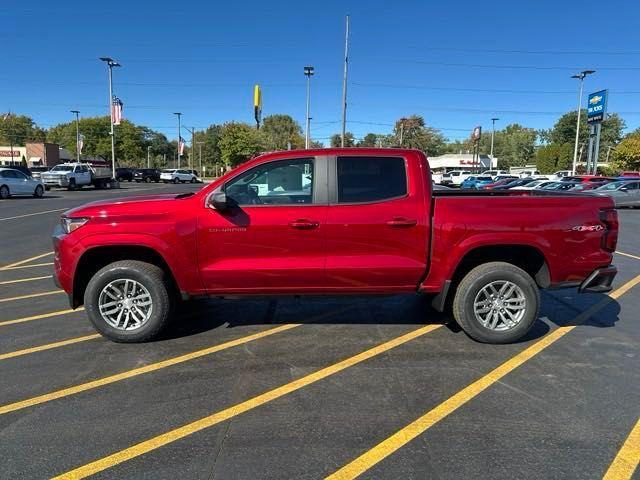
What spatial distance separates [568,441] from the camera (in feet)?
10.5

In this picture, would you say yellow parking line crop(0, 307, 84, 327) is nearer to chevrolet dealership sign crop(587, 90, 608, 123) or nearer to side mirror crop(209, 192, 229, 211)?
side mirror crop(209, 192, 229, 211)

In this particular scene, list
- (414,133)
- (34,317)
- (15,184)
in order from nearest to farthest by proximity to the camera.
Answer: (34,317) → (15,184) → (414,133)

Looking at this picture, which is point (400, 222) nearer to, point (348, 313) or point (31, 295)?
point (348, 313)

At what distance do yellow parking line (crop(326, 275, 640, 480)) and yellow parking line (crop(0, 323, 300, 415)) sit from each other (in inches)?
82.4

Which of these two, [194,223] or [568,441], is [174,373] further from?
[568,441]

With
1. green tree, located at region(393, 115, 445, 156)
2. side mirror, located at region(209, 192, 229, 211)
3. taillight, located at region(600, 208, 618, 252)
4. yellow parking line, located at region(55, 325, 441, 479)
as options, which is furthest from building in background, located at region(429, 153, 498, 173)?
side mirror, located at region(209, 192, 229, 211)

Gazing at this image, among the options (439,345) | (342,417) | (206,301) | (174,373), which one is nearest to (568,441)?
(342,417)

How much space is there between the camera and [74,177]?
36500 millimetres

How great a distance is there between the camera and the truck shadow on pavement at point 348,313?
5.56 m

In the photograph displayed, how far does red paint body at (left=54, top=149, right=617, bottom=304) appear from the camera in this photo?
182 inches

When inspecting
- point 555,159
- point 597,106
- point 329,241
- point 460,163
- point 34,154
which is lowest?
point 329,241

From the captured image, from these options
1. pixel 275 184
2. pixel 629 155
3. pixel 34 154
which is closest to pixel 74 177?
pixel 275 184

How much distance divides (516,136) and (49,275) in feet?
439

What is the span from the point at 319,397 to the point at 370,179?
211 centimetres
